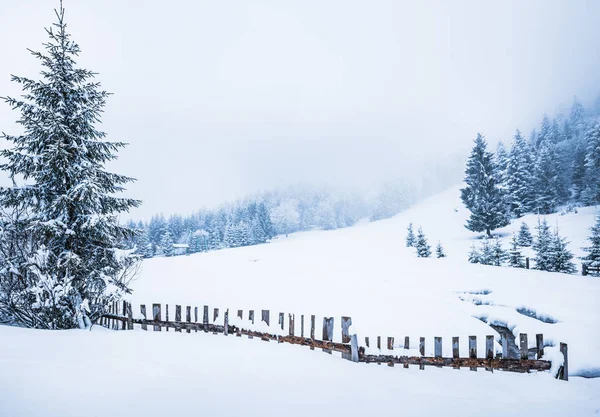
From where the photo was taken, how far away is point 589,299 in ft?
39.3

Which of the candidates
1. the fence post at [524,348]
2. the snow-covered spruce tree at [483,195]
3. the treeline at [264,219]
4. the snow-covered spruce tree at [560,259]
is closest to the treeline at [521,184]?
the snow-covered spruce tree at [483,195]

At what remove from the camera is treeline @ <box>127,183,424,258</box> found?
205ft

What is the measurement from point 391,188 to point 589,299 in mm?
88497

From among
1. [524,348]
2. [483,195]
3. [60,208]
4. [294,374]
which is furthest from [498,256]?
[60,208]

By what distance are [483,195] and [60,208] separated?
126 ft

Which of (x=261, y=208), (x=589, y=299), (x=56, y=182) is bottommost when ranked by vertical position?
(x=589, y=299)

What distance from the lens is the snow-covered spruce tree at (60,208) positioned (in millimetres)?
7461

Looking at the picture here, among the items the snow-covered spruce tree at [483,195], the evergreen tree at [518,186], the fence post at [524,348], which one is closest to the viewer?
the fence post at [524,348]

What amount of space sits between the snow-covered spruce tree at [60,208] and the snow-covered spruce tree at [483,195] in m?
35.8

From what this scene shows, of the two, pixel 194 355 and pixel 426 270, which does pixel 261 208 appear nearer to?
pixel 426 270

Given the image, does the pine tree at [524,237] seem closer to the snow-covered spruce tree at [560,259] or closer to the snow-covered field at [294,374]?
the snow-covered spruce tree at [560,259]

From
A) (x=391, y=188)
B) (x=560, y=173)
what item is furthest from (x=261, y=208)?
(x=560, y=173)

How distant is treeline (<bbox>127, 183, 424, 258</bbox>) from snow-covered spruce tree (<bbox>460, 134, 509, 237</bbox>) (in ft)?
138

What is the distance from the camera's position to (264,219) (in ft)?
237
